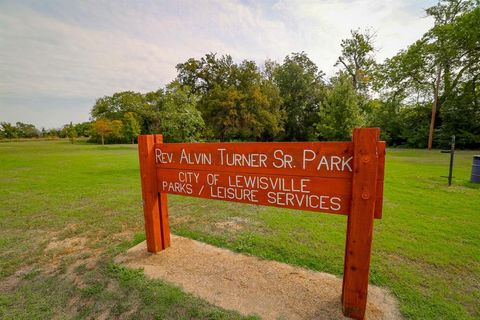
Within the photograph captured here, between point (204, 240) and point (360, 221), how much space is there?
2.48 metres

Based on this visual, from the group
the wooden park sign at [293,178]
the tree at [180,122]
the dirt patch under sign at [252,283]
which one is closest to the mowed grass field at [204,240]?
the dirt patch under sign at [252,283]

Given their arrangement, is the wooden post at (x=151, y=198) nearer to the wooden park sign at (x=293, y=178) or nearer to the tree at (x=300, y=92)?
the wooden park sign at (x=293, y=178)

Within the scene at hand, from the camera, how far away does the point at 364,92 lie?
31.7 m

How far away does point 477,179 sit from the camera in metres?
7.39

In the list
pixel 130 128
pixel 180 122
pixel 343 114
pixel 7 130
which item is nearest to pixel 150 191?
pixel 180 122

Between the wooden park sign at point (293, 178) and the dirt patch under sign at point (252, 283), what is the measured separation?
0.78 ft

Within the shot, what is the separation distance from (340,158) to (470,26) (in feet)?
92.3

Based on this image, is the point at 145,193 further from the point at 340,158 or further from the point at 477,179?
the point at 477,179

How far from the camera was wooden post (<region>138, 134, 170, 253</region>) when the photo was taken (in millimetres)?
3203

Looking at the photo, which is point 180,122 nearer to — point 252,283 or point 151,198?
point 151,198

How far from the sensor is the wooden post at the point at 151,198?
3203mm

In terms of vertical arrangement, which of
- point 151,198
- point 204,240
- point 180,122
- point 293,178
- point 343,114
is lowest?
point 204,240

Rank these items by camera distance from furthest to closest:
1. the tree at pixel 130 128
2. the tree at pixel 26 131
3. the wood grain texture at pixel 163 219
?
the tree at pixel 26 131 → the tree at pixel 130 128 → the wood grain texture at pixel 163 219

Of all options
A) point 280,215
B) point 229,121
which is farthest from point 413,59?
point 280,215
